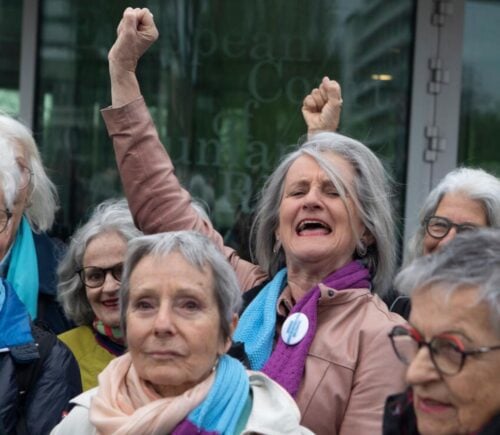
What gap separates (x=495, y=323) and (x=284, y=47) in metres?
4.40

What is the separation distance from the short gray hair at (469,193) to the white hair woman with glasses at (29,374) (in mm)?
1261

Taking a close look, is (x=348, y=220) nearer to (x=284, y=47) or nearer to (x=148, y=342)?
(x=148, y=342)

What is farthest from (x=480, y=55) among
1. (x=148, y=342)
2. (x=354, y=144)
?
(x=148, y=342)

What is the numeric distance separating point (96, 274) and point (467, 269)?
1.84m

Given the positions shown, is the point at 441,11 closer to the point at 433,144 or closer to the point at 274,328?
the point at 433,144

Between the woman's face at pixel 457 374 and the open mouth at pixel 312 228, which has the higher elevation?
the open mouth at pixel 312 228

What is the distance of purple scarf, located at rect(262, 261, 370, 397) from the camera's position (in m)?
2.88

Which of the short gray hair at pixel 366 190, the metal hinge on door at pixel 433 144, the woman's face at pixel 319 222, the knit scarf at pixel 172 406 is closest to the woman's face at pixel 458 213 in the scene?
the short gray hair at pixel 366 190

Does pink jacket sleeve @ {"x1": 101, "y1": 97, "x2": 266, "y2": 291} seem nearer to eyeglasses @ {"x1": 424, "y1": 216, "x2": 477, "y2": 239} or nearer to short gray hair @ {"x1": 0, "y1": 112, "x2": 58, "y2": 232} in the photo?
short gray hair @ {"x1": 0, "y1": 112, "x2": 58, "y2": 232}

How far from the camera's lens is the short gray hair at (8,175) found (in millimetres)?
3480

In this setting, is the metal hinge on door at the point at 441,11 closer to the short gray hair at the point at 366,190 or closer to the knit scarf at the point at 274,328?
the short gray hair at the point at 366,190

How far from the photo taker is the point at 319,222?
314 centimetres

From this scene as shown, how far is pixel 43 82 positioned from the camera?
251 inches

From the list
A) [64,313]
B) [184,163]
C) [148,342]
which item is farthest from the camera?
[184,163]
